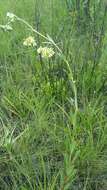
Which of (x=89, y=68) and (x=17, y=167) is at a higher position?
(x=89, y=68)

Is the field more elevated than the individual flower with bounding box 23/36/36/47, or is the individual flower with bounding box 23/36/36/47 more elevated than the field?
the individual flower with bounding box 23/36/36/47

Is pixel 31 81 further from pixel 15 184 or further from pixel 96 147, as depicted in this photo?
pixel 15 184

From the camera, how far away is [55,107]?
5.75 feet

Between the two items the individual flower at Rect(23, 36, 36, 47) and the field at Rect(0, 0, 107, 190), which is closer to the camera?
the field at Rect(0, 0, 107, 190)

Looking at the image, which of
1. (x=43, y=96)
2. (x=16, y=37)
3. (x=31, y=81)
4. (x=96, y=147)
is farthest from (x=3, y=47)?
(x=96, y=147)

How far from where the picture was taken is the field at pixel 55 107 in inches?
56.8

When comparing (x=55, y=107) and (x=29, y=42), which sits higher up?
(x=29, y=42)

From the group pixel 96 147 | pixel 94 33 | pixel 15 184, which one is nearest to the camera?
pixel 15 184

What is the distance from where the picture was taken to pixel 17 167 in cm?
143

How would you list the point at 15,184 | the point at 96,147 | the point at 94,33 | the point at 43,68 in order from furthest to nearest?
the point at 94,33, the point at 43,68, the point at 96,147, the point at 15,184

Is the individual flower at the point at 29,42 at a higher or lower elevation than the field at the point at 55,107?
higher

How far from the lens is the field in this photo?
144 cm

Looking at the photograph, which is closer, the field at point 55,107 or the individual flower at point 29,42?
the field at point 55,107

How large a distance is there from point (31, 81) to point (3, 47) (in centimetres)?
40
